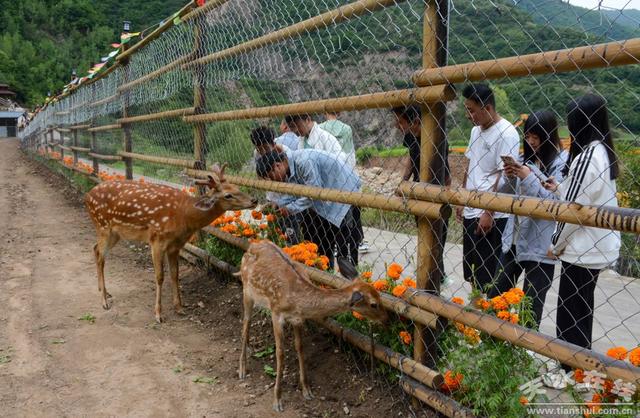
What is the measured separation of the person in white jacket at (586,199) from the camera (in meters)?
2.74

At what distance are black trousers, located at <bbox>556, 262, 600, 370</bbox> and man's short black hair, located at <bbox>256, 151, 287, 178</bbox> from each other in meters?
2.21

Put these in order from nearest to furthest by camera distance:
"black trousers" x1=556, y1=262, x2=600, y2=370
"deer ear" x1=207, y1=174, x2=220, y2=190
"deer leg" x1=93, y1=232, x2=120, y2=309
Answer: "black trousers" x1=556, y1=262, x2=600, y2=370
"deer ear" x1=207, y1=174, x2=220, y2=190
"deer leg" x1=93, y1=232, x2=120, y2=309

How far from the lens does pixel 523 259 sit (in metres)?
3.51

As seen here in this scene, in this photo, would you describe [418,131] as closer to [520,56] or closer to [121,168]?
[520,56]

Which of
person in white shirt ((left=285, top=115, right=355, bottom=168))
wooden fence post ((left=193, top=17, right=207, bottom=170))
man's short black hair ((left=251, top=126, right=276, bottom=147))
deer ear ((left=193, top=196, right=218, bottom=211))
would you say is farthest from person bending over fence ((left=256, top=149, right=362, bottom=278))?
wooden fence post ((left=193, top=17, right=207, bottom=170))

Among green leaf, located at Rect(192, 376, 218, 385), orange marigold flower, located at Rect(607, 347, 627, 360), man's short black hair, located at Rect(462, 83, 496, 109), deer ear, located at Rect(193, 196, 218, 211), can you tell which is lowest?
green leaf, located at Rect(192, 376, 218, 385)

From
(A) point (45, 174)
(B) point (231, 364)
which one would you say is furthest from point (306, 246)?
(A) point (45, 174)

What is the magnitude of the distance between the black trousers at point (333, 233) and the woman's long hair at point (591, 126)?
1.84 metres

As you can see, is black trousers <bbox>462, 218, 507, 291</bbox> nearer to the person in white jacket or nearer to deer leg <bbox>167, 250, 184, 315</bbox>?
the person in white jacket

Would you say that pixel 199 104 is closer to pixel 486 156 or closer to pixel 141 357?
pixel 141 357

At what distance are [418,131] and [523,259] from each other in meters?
1.11

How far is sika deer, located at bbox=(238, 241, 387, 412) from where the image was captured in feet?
10.0

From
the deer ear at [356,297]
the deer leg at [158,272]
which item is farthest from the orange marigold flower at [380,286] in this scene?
the deer leg at [158,272]

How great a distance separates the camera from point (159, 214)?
4.99 metres
